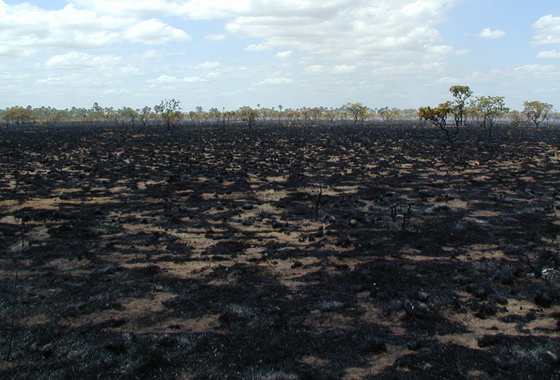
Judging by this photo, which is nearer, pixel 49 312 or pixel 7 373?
pixel 7 373

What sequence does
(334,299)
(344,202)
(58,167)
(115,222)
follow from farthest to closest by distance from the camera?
(58,167) → (344,202) → (115,222) → (334,299)

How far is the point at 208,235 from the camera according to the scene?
1422cm

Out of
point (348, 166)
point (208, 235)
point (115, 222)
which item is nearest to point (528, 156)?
point (348, 166)

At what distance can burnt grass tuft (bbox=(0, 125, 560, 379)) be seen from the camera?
688 centimetres

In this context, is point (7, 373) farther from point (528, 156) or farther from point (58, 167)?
point (528, 156)

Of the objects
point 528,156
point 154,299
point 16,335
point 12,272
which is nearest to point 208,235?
point 154,299

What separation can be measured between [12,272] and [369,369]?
407 inches

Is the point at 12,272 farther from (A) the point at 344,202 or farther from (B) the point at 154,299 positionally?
(A) the point at 344,202

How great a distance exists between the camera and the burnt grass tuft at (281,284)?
271 inches

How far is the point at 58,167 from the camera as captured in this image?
31641 millimetres

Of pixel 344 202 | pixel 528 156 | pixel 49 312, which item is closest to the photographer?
pixel 49 312

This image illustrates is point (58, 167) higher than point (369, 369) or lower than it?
higher

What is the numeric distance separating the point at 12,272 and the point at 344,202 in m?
14.3

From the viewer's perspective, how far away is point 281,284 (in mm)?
10117
